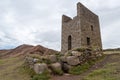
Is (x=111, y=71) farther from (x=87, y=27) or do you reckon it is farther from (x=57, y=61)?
(x=87, y=27)

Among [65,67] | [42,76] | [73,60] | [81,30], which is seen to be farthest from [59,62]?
[81,30]

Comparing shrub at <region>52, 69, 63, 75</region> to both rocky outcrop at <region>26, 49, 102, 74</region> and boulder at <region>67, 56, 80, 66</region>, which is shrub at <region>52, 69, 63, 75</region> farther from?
boulder at <region>67, 56, 80, 66</region>

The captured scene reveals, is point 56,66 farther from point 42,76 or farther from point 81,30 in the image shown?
point 81,30

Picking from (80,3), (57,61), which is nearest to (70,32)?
(80,3)

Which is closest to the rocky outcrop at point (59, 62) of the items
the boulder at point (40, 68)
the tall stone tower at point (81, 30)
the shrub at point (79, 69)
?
the boulder at point (40, 68)

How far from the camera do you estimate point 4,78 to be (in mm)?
12203

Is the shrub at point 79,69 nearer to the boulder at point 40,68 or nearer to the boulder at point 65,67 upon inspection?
the boulder at point 65,67

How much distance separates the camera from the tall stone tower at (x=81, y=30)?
66.3ft

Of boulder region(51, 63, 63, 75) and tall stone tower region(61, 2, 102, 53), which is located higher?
tall stone tower region(61, 2, 102, 53)

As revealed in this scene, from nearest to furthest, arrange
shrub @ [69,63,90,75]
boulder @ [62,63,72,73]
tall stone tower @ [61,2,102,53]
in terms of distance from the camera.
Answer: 1. shrub @ [69,63,90,75]
2. boulder @ [62,63,72,73]
3. tall stone tower @ [61,2,102,53]

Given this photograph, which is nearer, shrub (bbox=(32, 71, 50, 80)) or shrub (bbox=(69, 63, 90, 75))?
shrub (bbox=(32, 71, 50, 80))

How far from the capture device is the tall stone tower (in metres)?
20.2

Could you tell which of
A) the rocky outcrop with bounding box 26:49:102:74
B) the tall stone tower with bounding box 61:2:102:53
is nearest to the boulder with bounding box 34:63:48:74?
the rocky outcrop with bounding box 26:49:102:74

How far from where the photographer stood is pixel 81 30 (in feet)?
65.7
